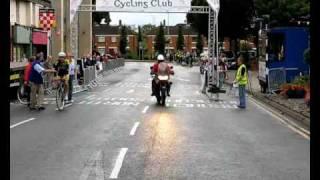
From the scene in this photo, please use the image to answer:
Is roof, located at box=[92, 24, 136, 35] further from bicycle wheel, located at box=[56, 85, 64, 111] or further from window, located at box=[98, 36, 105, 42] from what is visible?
bicycle wheel, located at box=[56, 85, 64, 111]

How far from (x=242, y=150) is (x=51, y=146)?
144 inches

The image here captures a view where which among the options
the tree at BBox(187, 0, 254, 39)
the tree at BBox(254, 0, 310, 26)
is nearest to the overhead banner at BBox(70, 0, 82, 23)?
the tree at BBox(254, 0, 310, 26)

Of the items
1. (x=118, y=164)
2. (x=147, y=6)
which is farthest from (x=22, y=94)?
(x=118, y=164)

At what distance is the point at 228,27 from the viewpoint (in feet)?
205

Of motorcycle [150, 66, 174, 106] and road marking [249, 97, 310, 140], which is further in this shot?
motorcycle [150, 66, 174, 106]

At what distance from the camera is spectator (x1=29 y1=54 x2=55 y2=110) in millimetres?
20172

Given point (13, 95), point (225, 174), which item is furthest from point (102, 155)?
point (13, 95)

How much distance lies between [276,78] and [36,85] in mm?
11673

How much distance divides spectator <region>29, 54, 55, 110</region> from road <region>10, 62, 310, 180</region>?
1.45 ft

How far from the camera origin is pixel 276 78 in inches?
1070

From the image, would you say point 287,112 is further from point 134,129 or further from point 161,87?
point 134,129

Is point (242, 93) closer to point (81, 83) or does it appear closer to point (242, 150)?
point (242, 150)

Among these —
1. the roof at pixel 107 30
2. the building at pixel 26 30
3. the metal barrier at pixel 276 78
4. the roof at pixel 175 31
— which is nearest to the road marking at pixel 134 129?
the metal barrier at pixel 276 78

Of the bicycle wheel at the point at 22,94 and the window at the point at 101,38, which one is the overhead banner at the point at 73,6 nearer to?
the bicycle wheel at the point at 22,94
